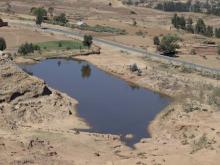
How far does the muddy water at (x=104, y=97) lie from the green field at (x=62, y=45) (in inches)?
286

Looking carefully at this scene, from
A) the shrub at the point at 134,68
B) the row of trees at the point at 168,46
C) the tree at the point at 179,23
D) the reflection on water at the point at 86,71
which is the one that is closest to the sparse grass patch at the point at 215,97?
the shrub at the point at 134,68

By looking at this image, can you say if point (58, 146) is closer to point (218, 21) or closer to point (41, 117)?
point (41, 117)

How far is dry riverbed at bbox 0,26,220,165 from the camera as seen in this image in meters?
41.9

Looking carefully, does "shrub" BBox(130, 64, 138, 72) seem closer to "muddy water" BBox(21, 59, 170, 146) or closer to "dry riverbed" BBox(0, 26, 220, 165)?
"muddy water" BBox(21, 59, 170, 146)

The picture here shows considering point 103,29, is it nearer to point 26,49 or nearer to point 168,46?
point 168,46

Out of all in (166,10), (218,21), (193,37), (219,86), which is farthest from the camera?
(166,10)

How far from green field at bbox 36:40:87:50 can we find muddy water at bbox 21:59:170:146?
726cm

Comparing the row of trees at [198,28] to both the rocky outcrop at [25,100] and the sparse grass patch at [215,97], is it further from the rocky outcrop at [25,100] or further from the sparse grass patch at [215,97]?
the rocky outcrop at [25,100]

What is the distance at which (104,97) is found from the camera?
6694cm

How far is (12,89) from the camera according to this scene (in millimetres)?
54625

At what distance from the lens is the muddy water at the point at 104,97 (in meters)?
54.8

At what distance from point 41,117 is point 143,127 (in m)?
9.55

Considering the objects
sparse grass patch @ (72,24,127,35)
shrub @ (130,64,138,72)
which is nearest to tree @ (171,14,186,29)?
sparse grass patch @ (72,24,127,35)

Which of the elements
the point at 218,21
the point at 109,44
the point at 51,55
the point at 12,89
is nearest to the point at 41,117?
the point at 12,89
